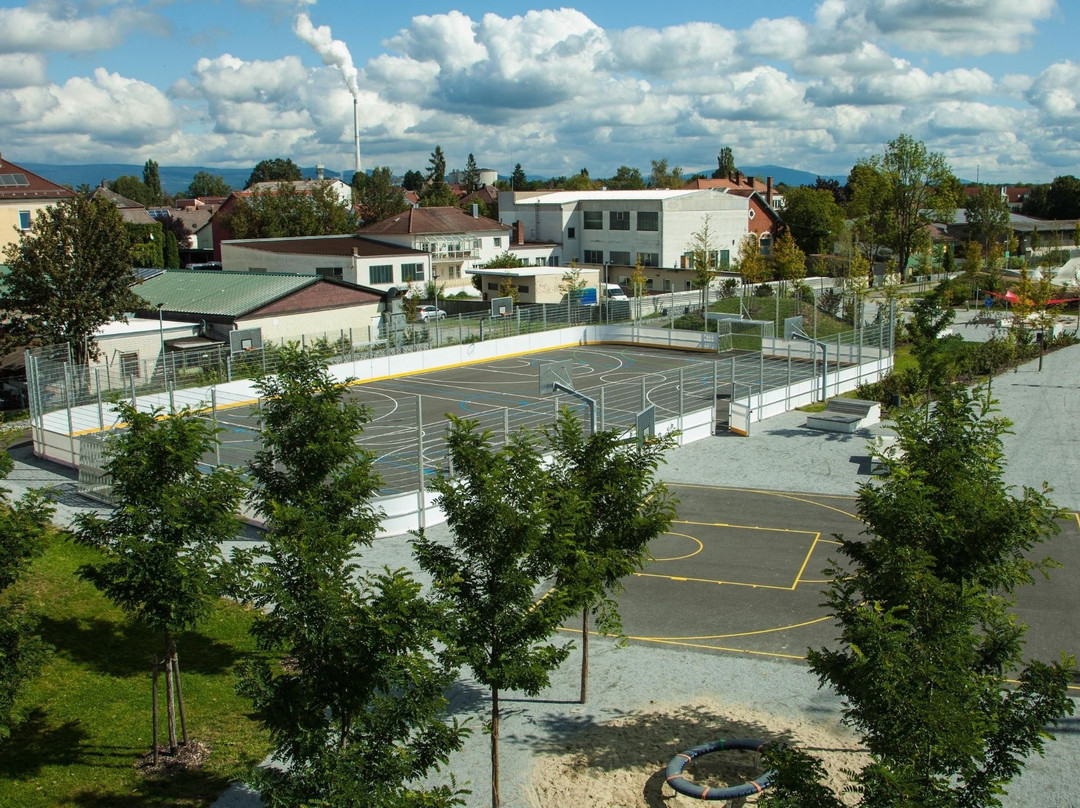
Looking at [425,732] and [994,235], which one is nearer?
[425,732]

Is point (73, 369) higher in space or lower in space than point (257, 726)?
higher

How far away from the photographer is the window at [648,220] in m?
68.8

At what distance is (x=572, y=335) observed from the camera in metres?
47.6

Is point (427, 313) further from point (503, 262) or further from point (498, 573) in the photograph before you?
point (498, 573)

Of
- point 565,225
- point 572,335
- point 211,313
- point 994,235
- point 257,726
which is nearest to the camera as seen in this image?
point 257,726

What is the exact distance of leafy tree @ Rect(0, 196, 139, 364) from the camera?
3225 cm

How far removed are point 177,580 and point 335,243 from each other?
167 ft

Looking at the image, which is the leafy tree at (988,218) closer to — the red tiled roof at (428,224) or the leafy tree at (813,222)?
the leafy tree at (813,222)

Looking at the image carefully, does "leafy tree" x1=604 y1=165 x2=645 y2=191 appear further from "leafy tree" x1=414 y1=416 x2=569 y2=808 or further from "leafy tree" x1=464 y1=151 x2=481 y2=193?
"leafy tree" x1=414 y1=416 x2=569 y2=808

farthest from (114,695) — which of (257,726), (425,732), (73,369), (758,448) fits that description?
(758,448)

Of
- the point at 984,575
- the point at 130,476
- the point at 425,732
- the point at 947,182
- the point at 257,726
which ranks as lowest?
the point at 257,726

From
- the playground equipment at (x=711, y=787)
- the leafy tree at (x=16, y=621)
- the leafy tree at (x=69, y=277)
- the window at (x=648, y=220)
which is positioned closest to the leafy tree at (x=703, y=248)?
the window at (x=648, y=220)

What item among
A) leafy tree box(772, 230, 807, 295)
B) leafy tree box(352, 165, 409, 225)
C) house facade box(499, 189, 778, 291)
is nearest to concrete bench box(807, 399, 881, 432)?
leafy tree box(772, 230, 807, 295)

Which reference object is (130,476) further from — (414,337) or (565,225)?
(565,225)
